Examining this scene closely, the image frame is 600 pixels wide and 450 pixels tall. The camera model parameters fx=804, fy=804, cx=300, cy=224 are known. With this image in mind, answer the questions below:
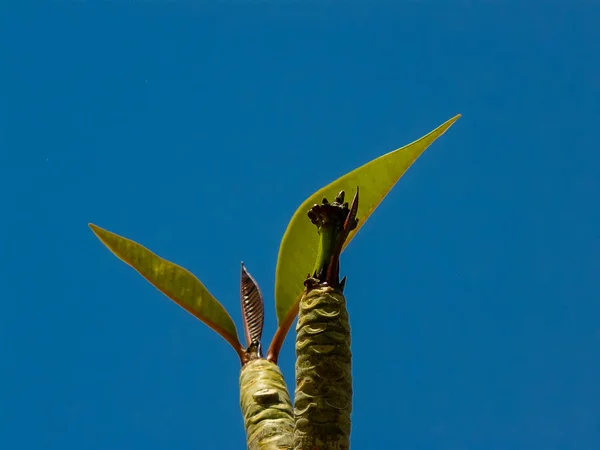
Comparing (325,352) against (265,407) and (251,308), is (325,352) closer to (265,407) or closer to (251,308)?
(265,407)

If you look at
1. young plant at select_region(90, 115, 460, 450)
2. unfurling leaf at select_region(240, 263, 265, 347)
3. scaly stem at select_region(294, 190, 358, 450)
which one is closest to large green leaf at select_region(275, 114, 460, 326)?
young plant at select_region(90, 115, 460, 450)

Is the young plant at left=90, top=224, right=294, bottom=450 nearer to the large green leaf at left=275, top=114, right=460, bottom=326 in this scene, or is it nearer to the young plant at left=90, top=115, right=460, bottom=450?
the young plant at left=90, top=115, right=460, bottom=450

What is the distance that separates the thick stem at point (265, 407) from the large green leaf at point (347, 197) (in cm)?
→ 28

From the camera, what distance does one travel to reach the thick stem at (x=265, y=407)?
110 inches

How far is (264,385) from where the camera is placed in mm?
3031

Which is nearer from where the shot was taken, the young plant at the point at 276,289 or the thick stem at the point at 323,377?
the thick stem at the point at 323,377

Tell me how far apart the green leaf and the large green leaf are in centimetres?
35

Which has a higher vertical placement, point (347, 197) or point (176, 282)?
point (347, 197)

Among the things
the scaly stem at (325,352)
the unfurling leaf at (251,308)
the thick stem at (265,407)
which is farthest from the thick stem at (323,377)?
the unfurling leaf at (251,308)

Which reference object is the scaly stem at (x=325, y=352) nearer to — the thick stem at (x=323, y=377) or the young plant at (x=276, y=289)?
the thick stem at (x=323, y=377)

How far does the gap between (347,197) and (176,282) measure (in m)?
0.82

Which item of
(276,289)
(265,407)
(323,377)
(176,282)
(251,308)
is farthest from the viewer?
(251,308)

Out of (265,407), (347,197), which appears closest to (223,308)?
(265,407)

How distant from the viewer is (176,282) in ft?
11.1
